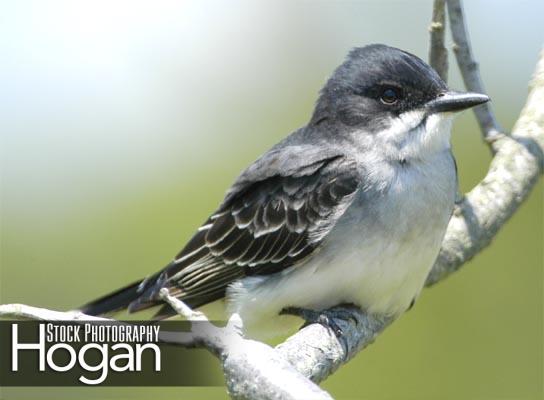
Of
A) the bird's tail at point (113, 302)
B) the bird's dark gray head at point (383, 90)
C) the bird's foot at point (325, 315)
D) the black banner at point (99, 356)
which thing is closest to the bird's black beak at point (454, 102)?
the bird's dark gray head at point (383, 90)

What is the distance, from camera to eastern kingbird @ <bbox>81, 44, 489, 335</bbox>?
5.65 meters

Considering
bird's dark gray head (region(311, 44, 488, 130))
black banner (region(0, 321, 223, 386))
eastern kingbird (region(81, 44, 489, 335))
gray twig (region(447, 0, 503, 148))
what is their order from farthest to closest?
gray twig (region(447, 0, 503, 148))
bird's dark gray head (region(311, 44, 488, 130))
eastern kingbird (region(81, 44, 489, 335))
black banner (region(0, 321, 223, 386))

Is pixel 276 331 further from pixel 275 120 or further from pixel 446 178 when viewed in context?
pixel 275 120

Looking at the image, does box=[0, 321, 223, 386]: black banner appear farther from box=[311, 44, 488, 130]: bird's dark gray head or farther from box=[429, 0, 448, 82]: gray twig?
box=[429, 0, 448, 82]: gray twig

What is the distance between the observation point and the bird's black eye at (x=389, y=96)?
586 centimetres

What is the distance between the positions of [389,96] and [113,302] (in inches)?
89.4

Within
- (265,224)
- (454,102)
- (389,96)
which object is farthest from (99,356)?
(454,102)

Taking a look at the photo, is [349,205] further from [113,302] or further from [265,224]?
[113,302]

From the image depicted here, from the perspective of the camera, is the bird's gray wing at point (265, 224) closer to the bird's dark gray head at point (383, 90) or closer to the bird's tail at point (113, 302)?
the bird's tail at point (113, 302)

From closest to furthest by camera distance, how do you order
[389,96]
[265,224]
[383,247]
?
[383,247], [389,96], [265,224]

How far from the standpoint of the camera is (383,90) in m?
5.90

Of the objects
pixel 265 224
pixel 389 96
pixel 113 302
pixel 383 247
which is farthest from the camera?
pixel 113 302

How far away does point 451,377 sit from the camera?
23.4 feet

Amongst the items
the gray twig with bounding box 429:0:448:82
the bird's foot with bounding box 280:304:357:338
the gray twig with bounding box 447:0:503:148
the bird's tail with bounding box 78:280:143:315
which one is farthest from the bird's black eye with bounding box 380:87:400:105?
the bird's tail with bounding box 78:280:143:315
